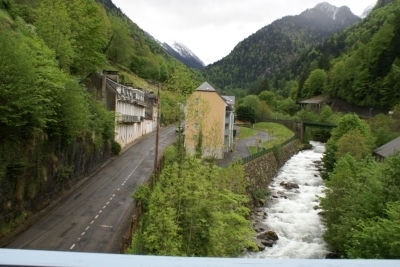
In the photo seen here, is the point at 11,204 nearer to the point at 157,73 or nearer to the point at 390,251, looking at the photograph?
the point at 390,251

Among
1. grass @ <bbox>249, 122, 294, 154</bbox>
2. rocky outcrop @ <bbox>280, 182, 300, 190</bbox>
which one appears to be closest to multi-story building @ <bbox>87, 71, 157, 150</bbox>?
rocky outcrop @ <bbox>280, 182, 300, 190</bbox>

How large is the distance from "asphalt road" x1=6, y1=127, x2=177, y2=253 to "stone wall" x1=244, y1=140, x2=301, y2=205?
33.1 feet

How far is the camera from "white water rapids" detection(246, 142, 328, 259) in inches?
781

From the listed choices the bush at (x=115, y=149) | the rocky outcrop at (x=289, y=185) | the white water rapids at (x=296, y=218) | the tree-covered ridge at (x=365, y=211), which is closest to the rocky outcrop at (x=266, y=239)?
the white water rapids at (x=296, y=218)

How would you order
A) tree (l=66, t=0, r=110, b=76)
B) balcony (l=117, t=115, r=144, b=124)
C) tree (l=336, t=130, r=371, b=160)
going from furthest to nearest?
1. balcony (l=117, t=115, r=144, b=124)
2. tree (l=336, t=130, r=371, b=160)
3. tree (l=66, t=0, r=110, b=76)

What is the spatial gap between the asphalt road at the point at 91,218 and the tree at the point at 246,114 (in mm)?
51844

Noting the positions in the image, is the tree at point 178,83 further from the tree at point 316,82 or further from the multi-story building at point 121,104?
the tree at point 316,82

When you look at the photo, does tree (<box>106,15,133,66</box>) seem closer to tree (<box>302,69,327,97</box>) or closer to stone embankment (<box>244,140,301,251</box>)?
stone embankment (<box>244,140,301,251</box>)

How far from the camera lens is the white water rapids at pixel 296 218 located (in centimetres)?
1983

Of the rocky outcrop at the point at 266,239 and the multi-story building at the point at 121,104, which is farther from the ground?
the multi-story building at the point at 121,104

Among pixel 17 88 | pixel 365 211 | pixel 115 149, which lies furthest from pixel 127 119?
pixel 365 211

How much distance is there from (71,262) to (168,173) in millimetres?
12025

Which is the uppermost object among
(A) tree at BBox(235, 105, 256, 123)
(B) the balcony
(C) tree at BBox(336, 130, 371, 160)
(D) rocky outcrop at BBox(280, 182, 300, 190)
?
(A) tree at BBox(235, 105, 256, 123)

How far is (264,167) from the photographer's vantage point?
37.8 metres
